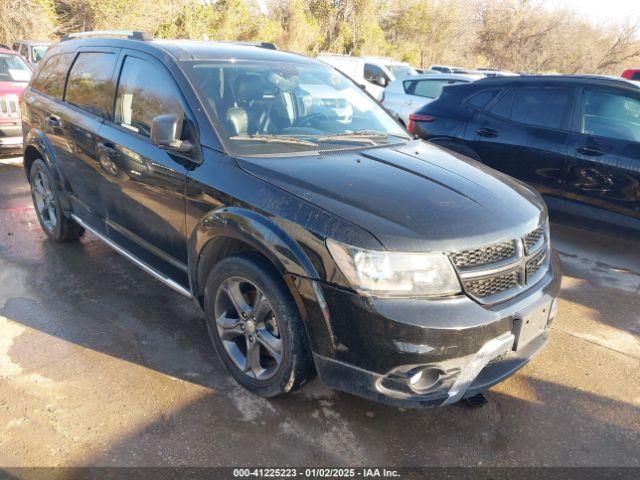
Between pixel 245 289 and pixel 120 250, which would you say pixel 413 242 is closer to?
pixel 245 289

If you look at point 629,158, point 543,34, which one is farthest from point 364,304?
point 543,34

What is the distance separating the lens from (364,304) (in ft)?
7.19

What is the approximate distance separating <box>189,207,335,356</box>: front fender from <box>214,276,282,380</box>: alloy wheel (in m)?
0.22

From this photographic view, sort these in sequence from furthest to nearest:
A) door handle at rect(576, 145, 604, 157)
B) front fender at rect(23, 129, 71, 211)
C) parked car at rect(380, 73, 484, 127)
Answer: parked car at rect(380, 73, 484, 127), door handle at rect(576, 145, 604, 157), front fender at rect(23, 129, 71, 211)

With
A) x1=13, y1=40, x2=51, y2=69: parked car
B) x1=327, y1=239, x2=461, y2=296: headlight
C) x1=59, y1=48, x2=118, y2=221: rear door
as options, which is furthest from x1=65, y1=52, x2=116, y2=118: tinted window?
x1=13, y1=40, x2=51, y2=69: parked car

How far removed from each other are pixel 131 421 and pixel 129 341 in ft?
2.57

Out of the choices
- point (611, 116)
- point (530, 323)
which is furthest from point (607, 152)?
point (530, 323)

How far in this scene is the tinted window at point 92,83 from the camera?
3.72 m

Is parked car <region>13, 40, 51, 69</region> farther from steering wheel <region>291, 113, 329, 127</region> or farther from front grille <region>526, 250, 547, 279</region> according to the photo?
front grille <region>526, 250, 547, 279</region>

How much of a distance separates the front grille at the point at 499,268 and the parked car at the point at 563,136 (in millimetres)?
2497

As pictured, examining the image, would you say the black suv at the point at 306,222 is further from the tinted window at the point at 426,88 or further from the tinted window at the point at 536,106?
the tinted window at the point at 426,88

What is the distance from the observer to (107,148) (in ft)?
11.6

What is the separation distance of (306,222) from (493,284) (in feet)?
2.97

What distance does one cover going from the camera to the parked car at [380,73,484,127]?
10.4 m
